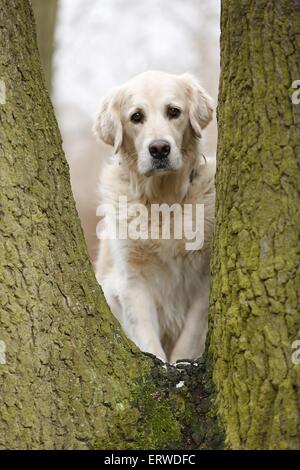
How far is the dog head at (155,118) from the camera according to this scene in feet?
13.1

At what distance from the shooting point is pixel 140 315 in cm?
414

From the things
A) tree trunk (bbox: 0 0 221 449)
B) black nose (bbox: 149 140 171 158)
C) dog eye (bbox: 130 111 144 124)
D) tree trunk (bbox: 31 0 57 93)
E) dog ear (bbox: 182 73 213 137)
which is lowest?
tree trunk (bbox: 0 0 221 449)

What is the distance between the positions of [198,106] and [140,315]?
130cm

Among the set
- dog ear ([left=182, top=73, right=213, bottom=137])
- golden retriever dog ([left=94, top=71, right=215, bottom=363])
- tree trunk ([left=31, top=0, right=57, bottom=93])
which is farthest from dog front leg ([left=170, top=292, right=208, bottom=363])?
tree trunk ([left=31, top=0, right=57, bottom=93])

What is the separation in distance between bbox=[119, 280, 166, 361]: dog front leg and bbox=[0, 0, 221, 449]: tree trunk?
1.39 meters

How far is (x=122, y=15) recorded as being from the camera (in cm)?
1323

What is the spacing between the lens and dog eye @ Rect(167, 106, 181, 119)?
4.10 m

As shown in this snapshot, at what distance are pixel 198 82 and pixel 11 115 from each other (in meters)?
2.17

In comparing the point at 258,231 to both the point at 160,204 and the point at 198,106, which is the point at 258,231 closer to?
the point at 160,204

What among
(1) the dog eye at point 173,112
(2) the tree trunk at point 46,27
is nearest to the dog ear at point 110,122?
(1) the dog eye at point 173,112

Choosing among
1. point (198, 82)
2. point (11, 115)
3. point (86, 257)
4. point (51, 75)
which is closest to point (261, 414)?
point (86, 257)

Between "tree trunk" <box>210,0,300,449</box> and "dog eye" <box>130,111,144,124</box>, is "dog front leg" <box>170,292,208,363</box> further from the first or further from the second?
"tree trunk" <box>210,0,300,449</box>

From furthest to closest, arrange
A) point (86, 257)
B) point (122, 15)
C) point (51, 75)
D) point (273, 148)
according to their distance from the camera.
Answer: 1. point (122, 15)
2. point (51, 75)
3. point (86, 257)
4. point (273, 148)
